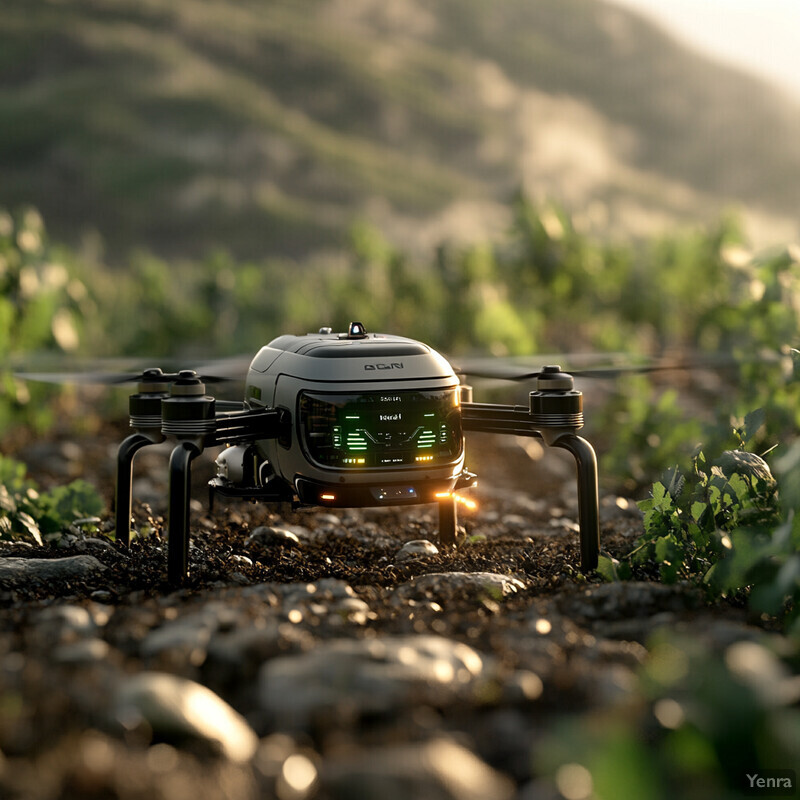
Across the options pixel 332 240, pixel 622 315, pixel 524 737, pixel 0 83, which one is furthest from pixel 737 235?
pixel 0 83

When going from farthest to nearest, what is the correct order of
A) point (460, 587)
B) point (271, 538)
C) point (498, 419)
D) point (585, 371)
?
point (271, 538), point (585, 371), point (498, 419), point (460, 587)

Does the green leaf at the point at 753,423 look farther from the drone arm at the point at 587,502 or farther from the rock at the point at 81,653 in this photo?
the rock at the point at 81,653

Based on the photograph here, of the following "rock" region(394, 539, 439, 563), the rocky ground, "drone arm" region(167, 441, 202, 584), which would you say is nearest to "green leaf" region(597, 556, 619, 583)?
the rocky ground

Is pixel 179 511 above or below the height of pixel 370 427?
below

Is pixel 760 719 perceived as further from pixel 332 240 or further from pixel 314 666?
pixel 332 240

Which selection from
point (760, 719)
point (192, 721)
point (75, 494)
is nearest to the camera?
point (760, 719)

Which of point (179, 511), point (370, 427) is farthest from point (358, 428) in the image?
point (179, 511)

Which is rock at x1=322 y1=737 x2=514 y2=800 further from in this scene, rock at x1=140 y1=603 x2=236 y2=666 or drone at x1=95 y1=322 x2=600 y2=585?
drone at x1=95 y1=322 x2=600 y2=585

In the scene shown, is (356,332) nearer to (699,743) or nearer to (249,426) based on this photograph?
(249,426)
